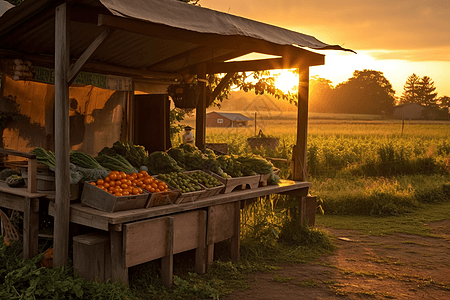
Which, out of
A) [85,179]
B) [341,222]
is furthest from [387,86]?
[85,179]

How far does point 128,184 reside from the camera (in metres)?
4.84

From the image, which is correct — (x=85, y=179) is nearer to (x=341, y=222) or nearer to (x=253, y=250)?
(x=253, y=250)

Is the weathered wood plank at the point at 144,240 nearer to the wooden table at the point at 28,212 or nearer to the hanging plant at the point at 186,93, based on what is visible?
the wooden table at the point at 28,212

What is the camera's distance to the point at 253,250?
20.3 ft

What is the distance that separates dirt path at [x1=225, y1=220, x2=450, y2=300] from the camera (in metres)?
4.98

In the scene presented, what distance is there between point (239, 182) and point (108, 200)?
204cm

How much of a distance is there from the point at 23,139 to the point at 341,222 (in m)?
5.69

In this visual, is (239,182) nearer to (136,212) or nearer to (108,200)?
(136,212)

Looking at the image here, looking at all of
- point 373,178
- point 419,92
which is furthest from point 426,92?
point 373,178

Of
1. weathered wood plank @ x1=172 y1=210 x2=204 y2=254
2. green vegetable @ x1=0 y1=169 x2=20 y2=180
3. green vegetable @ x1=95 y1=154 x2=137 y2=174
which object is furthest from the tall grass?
green vegetable @ x1=0 y1=169 x2=20 y2=180

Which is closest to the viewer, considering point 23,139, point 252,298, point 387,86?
point 252,298

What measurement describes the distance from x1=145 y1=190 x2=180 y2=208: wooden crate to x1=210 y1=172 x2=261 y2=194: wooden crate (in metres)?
1.00

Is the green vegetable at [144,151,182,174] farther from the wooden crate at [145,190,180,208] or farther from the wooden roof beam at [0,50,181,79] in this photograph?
the wooden roof beam at [0,50,181,79]

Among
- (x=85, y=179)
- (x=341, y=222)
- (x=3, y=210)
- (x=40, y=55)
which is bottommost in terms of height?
(x=341, y=222)
